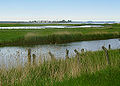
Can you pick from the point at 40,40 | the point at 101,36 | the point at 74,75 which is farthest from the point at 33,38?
the point at 74,75

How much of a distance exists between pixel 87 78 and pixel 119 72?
167cm

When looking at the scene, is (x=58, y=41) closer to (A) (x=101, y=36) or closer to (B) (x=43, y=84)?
(A) (x=101, y=36)

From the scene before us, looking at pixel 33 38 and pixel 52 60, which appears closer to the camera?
pixel 52 60

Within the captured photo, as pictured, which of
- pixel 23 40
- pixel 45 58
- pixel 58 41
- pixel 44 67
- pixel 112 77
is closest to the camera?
pixel 112 77

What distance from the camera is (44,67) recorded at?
10.2 m

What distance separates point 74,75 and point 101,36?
36.5 metres

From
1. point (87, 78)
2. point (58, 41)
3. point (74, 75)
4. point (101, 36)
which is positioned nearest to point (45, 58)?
point (74, 75)

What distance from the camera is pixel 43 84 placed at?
6605mm

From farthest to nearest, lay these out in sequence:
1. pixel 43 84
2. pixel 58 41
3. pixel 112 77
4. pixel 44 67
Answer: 1. pixel 58 41
2. pixel 44 67
3. pixel 112 77
4. pixel 43 84

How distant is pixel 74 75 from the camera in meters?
7.51

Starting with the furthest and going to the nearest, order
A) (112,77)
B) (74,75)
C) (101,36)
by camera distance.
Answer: (101,36) → (74,75) → (112,77)

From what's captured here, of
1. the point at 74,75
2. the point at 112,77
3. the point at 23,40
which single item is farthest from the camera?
the point at 23,40

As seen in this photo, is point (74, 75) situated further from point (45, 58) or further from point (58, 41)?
point (58, 41)

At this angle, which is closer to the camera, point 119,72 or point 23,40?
point 119,72
